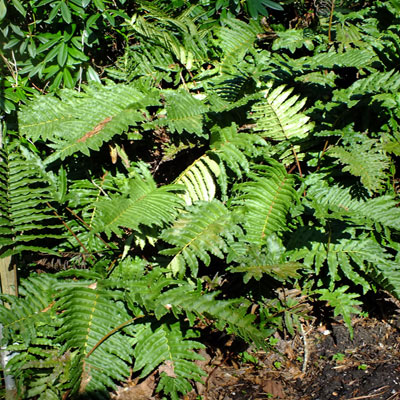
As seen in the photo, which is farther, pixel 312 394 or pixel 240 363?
pixel 240 363

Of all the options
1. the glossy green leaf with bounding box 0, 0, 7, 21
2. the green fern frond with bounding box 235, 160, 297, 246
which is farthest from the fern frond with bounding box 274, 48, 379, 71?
the glossy green leaf with bounding box 0, 0, 7, 21

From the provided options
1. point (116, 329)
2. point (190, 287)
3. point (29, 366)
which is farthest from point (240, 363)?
point (29, 366)

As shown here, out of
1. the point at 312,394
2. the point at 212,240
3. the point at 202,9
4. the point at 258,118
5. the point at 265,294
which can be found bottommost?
the point at 312,394

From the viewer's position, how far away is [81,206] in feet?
9.59

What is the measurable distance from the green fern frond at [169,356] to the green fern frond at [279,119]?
144 centimetres

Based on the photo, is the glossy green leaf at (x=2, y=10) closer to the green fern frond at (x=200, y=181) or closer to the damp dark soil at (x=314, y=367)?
the green fern frond at (x=200, y=181)

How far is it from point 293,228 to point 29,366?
172 centimetres

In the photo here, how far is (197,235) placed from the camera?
239 cm

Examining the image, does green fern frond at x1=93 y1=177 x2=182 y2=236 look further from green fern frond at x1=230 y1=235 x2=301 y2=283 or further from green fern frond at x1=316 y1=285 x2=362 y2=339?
green fern frond at x1=316 y1=285 x2=362 y2=339

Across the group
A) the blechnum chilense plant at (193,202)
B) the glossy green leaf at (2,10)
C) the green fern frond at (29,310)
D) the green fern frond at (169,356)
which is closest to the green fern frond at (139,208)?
the blechnum chilense plant at (193,202)

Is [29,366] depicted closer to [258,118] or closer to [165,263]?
[165,263]

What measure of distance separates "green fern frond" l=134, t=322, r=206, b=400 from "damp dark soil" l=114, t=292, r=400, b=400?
19 centimetres

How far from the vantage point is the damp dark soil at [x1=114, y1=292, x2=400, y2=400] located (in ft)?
7.41

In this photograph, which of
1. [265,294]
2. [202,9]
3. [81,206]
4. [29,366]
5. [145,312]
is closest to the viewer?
[29,366]
